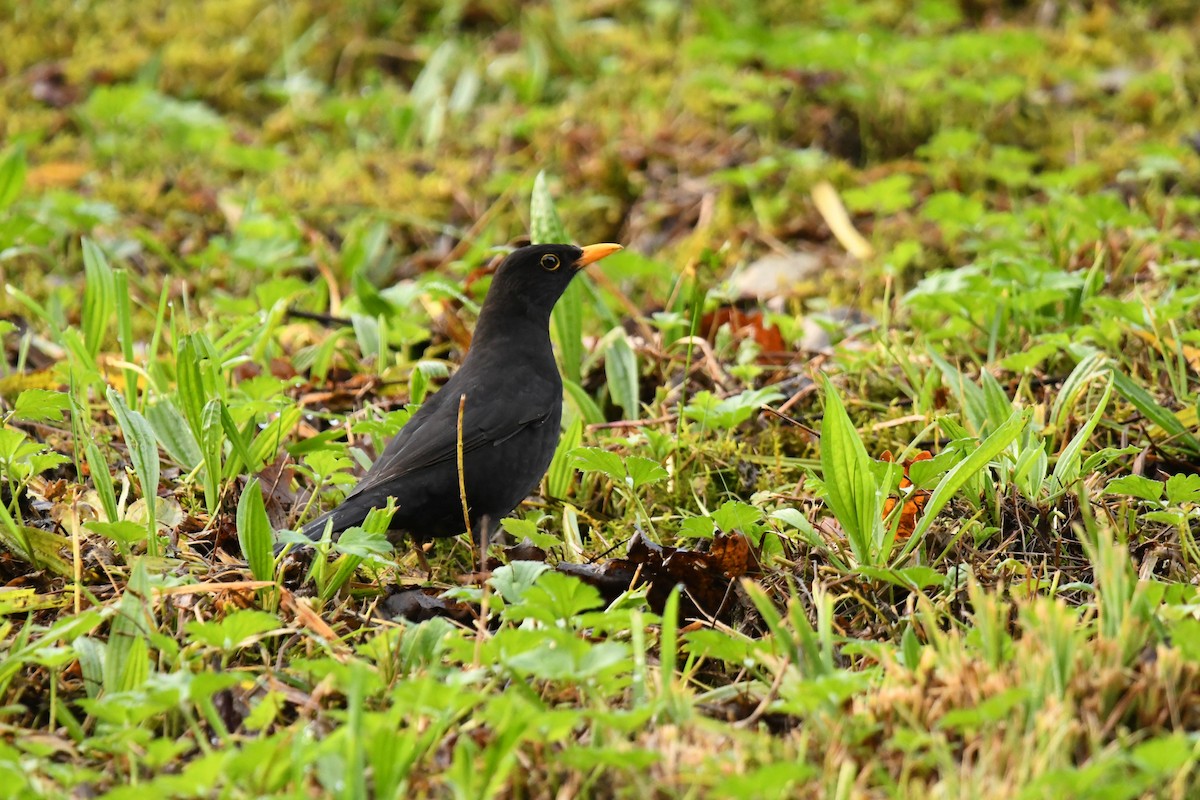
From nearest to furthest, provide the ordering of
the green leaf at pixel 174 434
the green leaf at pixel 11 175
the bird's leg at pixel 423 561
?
1. the bird's leg at pixel 423 561
2. the green leaf at pixel 174 434
3. the green leaf at pixel 11 175

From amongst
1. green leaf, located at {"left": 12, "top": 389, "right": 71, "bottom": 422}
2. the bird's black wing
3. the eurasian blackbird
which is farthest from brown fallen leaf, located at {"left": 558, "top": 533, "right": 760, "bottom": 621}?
green leaf, located at {"left": 12, "top": 389, "right": 71, "bottom": 422}

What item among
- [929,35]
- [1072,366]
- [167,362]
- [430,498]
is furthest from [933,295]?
[929,35]

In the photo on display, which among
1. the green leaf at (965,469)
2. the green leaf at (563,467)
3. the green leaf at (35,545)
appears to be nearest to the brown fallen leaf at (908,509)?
the green leaf at (965,469)

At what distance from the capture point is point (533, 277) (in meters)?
4.29

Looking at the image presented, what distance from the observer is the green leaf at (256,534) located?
3029mm

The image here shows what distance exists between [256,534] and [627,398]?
1608 millimetres

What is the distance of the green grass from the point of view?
237 cm

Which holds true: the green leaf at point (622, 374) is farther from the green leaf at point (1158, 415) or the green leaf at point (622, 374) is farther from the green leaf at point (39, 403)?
the green leaf at point (39, 403)

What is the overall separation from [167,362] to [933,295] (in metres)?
2.59

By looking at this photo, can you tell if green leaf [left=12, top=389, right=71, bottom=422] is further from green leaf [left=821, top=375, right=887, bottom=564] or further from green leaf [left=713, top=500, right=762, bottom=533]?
green leaf [left=821, top=375, right=887, bottom=564]

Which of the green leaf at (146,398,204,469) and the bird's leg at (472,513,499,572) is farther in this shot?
the green leaf at (146,398,204,469)

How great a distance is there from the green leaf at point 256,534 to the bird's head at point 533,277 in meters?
1.41

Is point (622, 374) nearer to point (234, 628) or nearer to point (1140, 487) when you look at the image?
point (1140, 487)

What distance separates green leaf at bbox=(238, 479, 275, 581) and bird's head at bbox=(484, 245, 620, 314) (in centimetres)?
141
